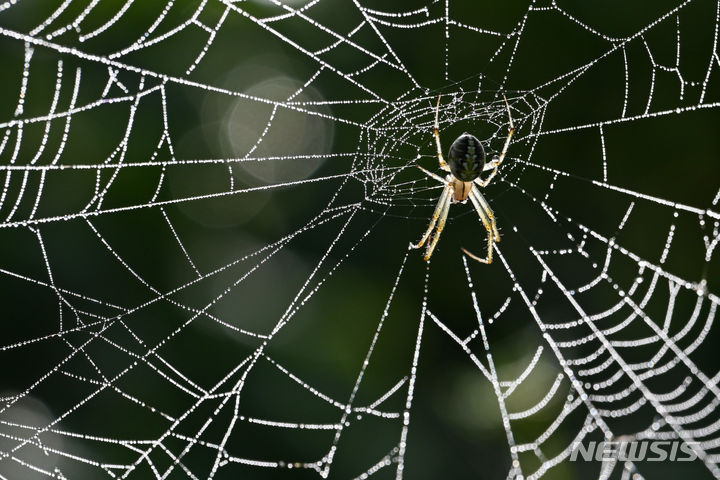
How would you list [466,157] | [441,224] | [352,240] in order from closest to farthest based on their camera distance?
[466,157], [441,224], [352,240]

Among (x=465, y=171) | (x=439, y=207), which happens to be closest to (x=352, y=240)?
(x=439, y=207)

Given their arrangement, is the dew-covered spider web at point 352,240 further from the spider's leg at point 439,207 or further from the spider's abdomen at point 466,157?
the spider's abdomen at point 466,157

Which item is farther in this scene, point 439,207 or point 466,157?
point 439,207

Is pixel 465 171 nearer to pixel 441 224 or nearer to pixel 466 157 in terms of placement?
pixel 466 157

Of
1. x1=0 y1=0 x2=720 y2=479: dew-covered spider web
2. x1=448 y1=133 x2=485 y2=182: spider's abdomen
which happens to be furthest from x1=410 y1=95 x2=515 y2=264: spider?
x1=0 y1=0 x2=720 y2=479: dew-covered spider web

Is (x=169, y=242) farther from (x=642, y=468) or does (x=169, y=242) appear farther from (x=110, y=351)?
(x=642, y=468)

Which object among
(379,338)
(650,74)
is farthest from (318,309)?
(650,74)

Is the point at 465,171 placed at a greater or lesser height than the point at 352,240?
lesser

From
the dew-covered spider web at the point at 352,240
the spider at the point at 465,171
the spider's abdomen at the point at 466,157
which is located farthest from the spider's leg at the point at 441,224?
the spider's abdomen at the point at 466,157
